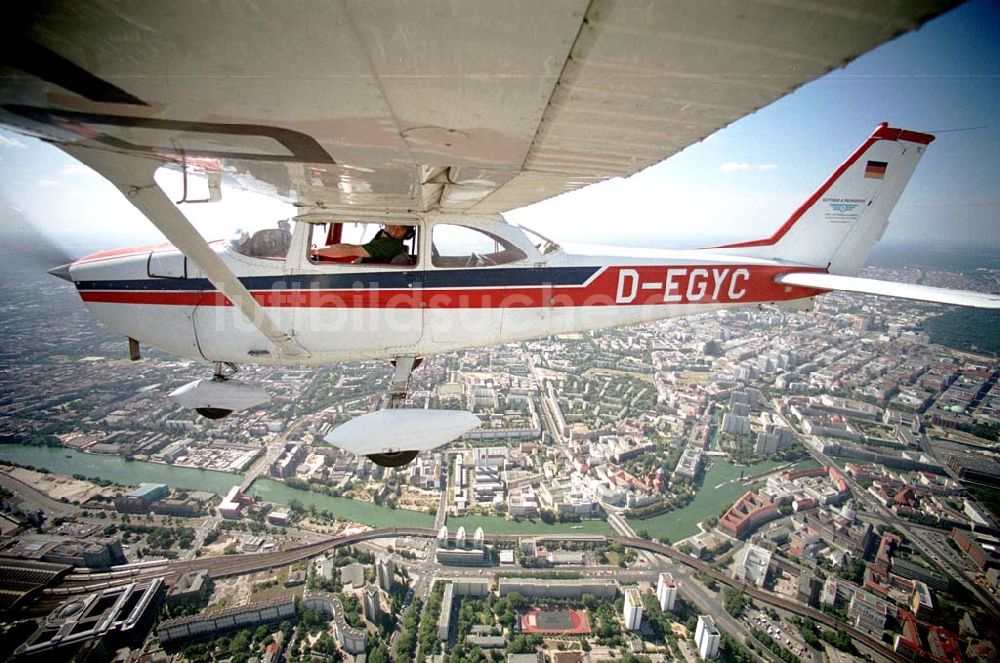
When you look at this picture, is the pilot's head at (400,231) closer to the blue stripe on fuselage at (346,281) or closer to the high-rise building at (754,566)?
the blue stripe on fuselage at (346,281)

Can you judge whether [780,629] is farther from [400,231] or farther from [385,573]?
[400,231]

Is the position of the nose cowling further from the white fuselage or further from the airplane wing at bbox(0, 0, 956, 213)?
the airplane wing at bbox(0, 0, 956, 213)

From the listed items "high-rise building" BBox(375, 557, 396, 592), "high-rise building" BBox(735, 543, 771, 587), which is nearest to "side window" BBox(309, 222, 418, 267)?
"high-rise building" BBox(375, 557, 396, 592)

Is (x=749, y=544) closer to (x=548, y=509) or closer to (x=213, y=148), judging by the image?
(x=548, y=509)

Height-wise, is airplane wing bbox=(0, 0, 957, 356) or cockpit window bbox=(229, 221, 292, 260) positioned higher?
airplane wing bbox=(0, 0, 957, 356)

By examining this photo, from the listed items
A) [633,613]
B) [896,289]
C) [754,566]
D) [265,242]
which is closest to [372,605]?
[633,613]
